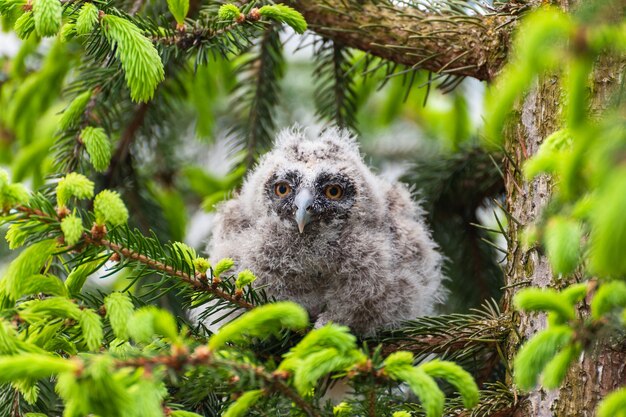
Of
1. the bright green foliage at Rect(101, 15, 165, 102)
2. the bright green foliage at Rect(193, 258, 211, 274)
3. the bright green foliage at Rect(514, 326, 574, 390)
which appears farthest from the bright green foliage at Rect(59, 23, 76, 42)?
the bright green foliage at Rect(514, 326, 574, 390)

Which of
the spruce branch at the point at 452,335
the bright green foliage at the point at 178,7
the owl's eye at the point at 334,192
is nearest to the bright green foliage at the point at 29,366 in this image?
the bright green foliage at the point at 178,7

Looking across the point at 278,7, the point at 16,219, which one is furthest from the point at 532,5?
the point at 16,219

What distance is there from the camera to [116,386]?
4.99 feet

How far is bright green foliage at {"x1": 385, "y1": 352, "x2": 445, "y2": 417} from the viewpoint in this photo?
1.73 meters

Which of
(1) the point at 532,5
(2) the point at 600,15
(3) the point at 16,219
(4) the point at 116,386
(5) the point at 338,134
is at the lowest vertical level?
(4) the point at 116,386

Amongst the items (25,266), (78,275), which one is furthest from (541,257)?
(25,266)

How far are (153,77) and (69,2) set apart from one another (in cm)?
37

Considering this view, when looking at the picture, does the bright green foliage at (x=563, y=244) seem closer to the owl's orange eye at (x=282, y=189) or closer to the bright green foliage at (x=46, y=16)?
the bright green foliage at (x=46, y=16)

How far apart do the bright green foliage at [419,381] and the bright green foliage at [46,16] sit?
131 centimetres

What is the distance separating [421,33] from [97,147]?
1344 millimetres

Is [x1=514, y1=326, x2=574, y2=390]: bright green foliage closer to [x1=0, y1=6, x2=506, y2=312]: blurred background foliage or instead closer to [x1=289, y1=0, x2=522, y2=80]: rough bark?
[x1=289, y1=0, x2=522, y2=80]: rough bark

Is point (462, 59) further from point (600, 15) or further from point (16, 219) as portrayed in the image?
point (16, 219)

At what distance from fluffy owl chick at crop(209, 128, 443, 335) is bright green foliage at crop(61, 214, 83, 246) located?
1.16 metres

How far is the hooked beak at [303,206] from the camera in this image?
2976 mm
